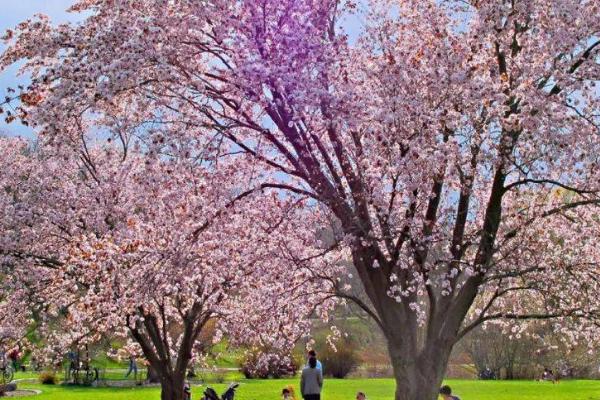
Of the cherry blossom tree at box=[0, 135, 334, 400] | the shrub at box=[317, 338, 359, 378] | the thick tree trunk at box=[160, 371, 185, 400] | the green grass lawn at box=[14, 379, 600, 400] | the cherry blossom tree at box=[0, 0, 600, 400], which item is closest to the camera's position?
the cherry blossom tree at box=[0, 0, 600, 400]

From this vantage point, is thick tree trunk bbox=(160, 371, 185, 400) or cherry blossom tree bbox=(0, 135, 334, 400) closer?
cherry blossom tree bbox=(0, 135, 334, 400)

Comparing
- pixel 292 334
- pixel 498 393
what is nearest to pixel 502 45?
pixel 292 334

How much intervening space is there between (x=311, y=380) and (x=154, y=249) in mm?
5752

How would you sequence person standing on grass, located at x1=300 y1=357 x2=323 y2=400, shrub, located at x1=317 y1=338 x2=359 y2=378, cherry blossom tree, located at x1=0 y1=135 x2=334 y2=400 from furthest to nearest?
1. shrub, located at x1=317 y1=338 x2=359 y2=378
2. person standing on grass, located at x1=300 y1=357 x2=323 y2=400
3. cherry blossom tree, located at x1=0 y1=135 x2=334 y2=400

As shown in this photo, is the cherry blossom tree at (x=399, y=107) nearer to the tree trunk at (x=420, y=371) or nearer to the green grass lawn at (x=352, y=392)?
the tree trunk at (x=420, y=371)

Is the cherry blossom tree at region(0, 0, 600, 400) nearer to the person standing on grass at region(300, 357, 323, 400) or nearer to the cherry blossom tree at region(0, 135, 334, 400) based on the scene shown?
the cherry blossom tree at region(0, 135, 334, 400)

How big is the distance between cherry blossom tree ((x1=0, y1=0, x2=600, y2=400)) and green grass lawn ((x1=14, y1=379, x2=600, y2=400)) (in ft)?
50.6

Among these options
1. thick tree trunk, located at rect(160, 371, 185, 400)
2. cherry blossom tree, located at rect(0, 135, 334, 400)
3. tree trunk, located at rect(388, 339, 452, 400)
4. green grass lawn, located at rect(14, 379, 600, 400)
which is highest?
cherry blossom tree, located at rect(0, 135, 334, 400)

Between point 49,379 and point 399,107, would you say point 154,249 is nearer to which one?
point 399,107

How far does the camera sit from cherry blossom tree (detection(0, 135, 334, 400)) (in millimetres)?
11000

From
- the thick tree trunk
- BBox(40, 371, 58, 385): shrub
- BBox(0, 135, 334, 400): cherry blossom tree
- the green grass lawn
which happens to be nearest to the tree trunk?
BBox(0, 135, 334, 400): cherry blossom tree

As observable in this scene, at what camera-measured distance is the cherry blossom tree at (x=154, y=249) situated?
36.1 ft

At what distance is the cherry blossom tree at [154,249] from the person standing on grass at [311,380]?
66 centimetres

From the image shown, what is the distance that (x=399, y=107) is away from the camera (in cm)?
1028
